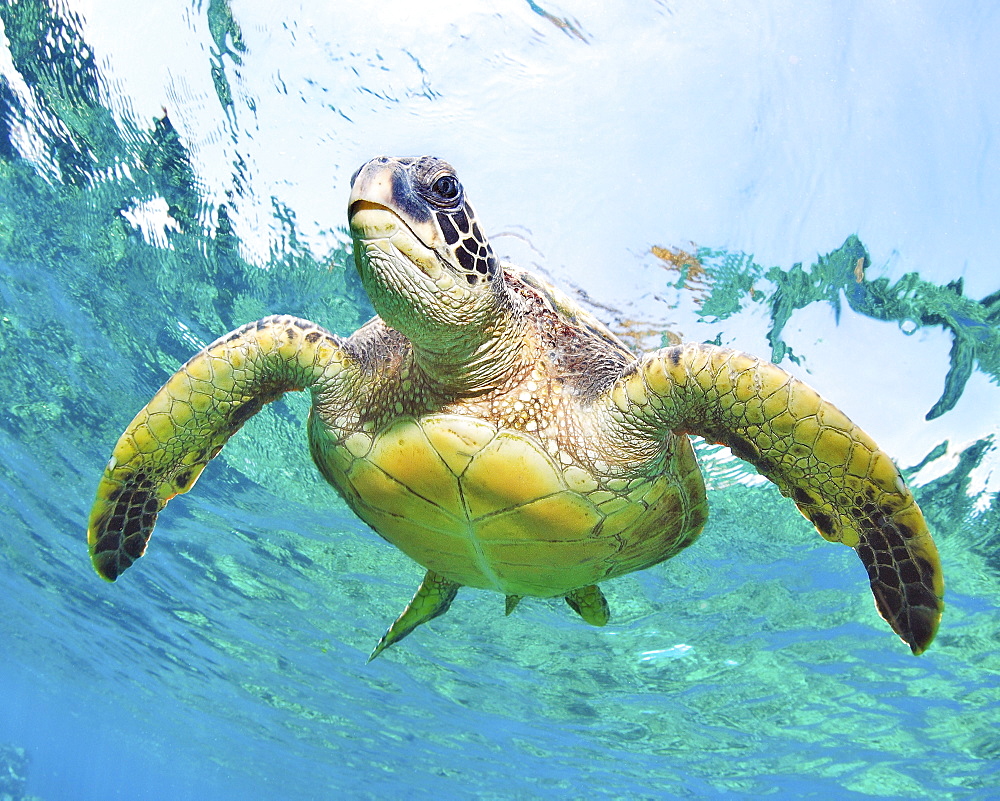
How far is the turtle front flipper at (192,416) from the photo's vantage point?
3525mm

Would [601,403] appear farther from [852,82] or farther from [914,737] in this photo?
[914,737]

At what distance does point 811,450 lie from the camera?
2.91 meters

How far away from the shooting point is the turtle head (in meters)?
2.37

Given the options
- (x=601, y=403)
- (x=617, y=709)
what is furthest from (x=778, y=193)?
(x=617, y=709)

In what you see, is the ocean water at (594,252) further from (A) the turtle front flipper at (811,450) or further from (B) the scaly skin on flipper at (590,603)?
(A) the turtle front flipper at (811,450)

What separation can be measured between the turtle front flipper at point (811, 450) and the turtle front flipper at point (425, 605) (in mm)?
3332

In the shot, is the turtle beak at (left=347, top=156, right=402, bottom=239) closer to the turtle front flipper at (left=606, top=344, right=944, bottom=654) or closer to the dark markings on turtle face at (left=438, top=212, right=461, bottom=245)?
the dark markings on turtle face at (left=438, top=212, right=461, bottom=245)

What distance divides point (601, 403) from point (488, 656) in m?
14.5

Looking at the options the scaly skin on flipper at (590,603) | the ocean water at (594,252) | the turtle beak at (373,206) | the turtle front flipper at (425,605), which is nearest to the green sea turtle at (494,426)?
the turtle beak at (373,206)

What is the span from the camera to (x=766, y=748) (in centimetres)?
1836

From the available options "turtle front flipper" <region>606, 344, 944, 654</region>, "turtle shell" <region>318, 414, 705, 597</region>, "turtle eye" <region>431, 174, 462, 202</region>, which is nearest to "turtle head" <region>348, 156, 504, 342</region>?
"turtle eye" <region>431, 174, 462, 202</region>

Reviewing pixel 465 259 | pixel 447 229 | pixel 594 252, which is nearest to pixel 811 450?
pixel 465 259

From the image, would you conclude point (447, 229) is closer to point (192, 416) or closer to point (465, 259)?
point (465, 259)

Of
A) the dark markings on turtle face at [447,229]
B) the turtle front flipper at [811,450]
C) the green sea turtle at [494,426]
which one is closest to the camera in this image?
the dark markings on turtle face at [447,229]
